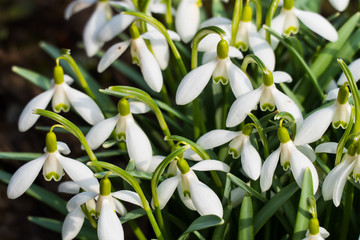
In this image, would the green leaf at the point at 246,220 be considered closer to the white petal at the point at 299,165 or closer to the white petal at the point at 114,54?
the white petal at the point at 299,165

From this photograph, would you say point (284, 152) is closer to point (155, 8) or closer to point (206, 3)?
point (155, 8)

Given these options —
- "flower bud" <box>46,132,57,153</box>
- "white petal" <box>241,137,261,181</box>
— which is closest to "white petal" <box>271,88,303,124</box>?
"white petal" <box>241,137,261,181</box>

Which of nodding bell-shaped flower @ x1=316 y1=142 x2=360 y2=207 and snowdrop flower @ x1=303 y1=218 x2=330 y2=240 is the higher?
nodding bell-shaped flower @ x1=316 y1=142 x2=360 y2=207

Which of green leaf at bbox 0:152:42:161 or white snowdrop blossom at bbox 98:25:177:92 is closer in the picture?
white snowdrop blossom at bbox 98:25:177:92

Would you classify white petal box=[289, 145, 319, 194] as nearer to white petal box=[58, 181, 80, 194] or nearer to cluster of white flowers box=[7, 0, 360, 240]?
cluster of white flowers box=[7, 0, 360, 240]

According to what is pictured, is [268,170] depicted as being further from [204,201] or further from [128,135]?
[128,135]

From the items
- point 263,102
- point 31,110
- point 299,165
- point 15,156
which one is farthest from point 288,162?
point 15,156

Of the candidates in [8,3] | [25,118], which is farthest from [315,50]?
[8,3]
